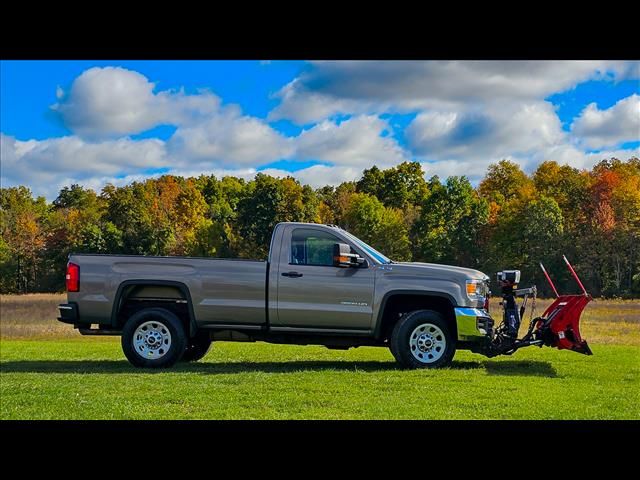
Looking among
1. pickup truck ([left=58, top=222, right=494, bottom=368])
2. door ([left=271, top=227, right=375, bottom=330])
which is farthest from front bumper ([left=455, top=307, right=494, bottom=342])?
door ([left=271, top=227, right=375, bottom=330])

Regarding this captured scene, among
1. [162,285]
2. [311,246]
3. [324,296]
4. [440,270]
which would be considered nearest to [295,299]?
[324,296]

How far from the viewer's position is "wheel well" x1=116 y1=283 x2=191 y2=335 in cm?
1098

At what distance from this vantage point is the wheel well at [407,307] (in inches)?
419

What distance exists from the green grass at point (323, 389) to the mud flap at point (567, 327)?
0.38 meters

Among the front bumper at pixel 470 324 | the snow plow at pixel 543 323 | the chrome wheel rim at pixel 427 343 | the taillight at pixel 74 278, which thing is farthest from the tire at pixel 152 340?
the snow plow at pixel 543 323

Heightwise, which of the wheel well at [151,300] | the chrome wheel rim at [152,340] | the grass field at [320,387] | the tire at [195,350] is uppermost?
the wheel well at [151,300]

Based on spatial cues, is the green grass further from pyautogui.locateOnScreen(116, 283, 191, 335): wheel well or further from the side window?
the side window

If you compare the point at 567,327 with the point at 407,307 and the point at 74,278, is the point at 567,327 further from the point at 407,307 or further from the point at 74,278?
the point at 74,278

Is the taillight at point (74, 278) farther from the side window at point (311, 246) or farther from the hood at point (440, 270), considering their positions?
the hood at point (440, 270)
